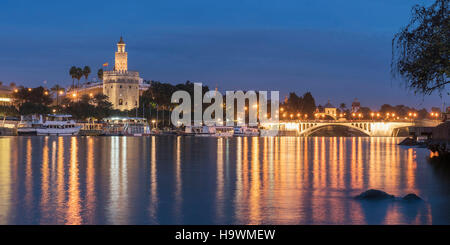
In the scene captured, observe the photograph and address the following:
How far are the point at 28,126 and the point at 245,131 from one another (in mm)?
65575

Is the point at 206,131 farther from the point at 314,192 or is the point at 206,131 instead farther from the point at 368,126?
the point at 314,192

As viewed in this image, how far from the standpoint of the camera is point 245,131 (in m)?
186

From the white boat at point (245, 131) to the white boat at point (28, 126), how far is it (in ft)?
195

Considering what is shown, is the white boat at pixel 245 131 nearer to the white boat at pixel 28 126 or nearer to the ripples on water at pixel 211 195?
the white boat at pixel 28 126

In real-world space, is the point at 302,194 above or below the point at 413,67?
below

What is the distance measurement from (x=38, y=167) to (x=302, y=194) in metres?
25.7

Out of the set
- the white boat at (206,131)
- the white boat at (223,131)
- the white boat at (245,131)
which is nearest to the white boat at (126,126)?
the white boat at (206,131)

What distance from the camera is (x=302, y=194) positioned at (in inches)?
1178

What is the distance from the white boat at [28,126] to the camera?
160 metres

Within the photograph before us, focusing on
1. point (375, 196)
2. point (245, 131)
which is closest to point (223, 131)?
point (245, 131)

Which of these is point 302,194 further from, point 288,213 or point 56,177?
point 56,177

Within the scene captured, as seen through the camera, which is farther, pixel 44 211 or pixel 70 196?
pixel 70 196

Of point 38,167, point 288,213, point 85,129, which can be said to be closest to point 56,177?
point 38,167

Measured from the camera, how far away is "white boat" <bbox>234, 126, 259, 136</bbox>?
18425 centimetres
